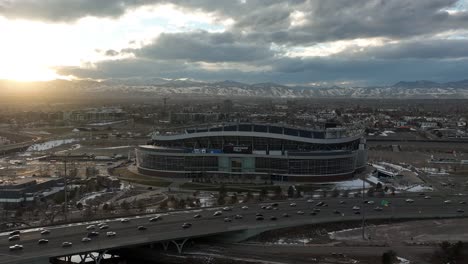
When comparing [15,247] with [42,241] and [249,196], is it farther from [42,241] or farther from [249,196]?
[249,196]

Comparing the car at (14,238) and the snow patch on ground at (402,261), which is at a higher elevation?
the car at (14,238)

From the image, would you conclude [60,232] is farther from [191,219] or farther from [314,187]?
[314,187]

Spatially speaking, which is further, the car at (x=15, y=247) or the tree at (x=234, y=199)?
the tree at (x=234, y=199)

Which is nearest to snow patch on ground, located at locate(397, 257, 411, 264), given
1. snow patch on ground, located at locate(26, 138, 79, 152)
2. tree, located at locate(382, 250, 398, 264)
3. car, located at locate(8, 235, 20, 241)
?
tree, located at locate(382, 250, 398, 264)

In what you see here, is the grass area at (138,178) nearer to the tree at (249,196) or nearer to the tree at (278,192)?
the tree at (249,196)

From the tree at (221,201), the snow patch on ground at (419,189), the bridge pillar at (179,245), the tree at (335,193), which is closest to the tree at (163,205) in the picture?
the tree at (221,201)

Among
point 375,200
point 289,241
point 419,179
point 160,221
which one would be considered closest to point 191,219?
point 160,221
